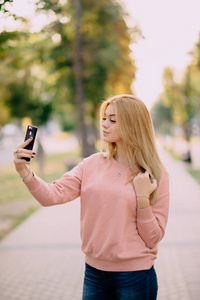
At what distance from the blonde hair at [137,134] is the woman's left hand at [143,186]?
61 mm

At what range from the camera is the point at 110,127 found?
2.39 m

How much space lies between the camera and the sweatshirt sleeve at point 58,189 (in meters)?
2.32

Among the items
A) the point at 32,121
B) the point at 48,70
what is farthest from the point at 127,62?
the point at 32,121

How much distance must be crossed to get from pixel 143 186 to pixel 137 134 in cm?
32

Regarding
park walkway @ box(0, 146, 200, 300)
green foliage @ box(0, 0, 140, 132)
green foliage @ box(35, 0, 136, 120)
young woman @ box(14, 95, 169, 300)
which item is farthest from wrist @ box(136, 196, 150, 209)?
green foliage @ box(35, 0, 136, 120)

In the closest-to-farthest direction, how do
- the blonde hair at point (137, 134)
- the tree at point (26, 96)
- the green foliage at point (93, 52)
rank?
the blonde hair at point (137, 134)
the green foliage at point (93, 52)
the tree at point (26, 96)

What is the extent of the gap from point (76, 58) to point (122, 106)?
16968 mm

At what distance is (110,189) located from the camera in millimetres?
2287

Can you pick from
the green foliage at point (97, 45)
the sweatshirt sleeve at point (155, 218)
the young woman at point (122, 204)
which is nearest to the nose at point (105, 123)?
the young woman at point (122, 204)

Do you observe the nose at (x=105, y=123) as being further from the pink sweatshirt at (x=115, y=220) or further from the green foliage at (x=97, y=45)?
the green foliage at (x=97, y=45)

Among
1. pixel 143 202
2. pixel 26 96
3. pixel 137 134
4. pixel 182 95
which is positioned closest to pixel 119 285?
pixel 143 202

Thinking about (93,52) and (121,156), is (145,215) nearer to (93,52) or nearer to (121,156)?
(121,156)

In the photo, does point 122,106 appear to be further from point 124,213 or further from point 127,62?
point 127,62

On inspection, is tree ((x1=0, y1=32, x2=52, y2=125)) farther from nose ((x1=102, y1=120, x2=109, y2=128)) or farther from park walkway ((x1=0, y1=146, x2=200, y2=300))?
nose ((x1=102, y1=120, x2=109, y2=128))
